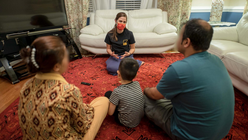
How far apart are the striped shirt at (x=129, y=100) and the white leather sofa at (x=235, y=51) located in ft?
3.77

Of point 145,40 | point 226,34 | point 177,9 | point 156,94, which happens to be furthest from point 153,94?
point 177,9

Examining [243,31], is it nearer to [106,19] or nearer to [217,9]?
[217,9]

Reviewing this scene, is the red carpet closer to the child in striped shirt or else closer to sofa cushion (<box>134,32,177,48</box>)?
the child in striped shirt

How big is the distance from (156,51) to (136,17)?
1.02 meters

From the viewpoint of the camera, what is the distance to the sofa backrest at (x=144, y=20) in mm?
2961

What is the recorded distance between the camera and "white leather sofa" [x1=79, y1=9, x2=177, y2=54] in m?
2.50

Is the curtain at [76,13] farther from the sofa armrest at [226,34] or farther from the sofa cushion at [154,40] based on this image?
the sofa armrest at [226,34]

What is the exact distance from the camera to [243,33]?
195 cm

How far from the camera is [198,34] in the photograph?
2.48 feet

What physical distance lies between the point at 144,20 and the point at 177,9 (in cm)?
78

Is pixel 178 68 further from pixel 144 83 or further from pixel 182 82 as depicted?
pixel 144 83

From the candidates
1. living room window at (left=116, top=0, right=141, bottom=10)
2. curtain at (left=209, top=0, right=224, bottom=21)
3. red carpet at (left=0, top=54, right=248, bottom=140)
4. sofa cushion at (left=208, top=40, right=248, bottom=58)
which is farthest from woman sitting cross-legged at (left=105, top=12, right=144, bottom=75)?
curtain at (left=209, top=0, right=224, bottom=21)

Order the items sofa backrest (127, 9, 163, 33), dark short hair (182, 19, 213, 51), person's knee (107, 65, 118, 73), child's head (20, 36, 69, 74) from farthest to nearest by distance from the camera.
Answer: sofa backrest (127, 9, 163, 33) → person's knee (107, 65, 118, 73) → dark short hair (182, 19, 213, 51) → child's head (20, 36, 69, 74)

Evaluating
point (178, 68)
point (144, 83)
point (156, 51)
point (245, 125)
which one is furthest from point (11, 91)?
point (245, 125)
